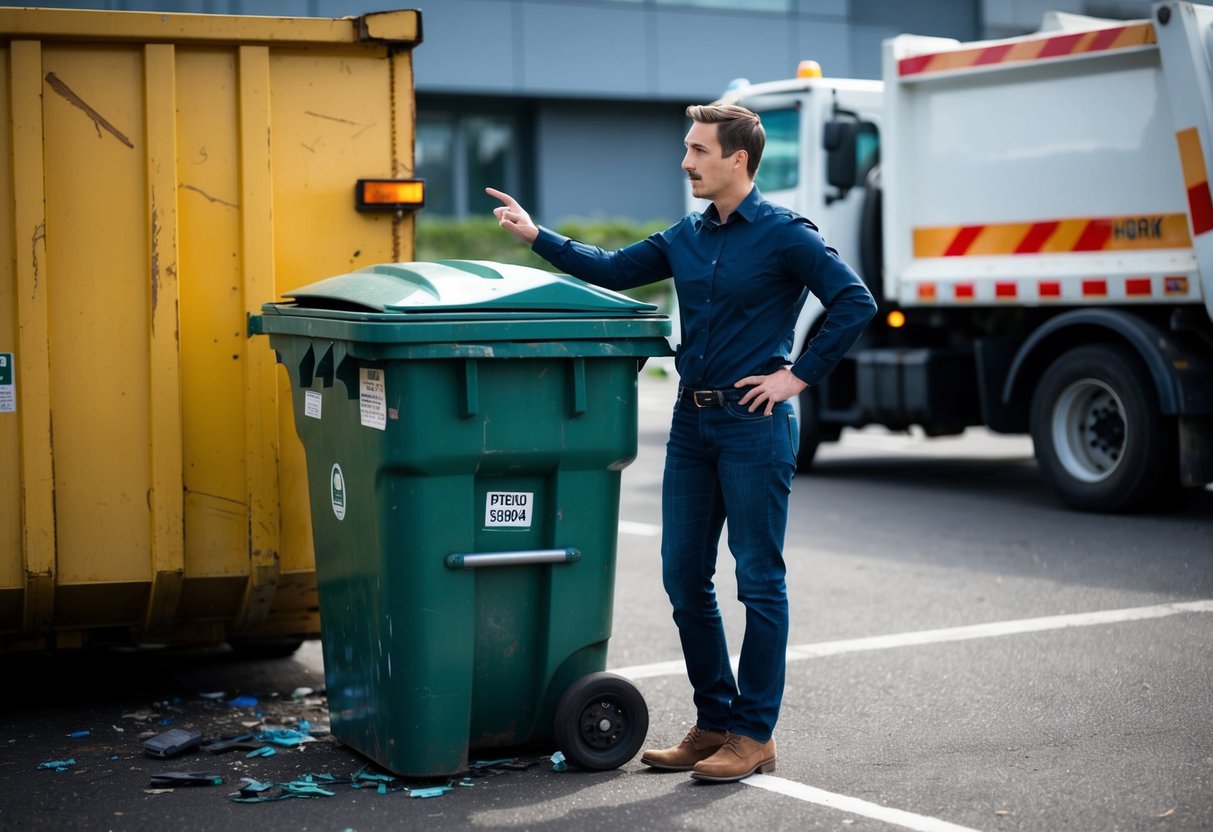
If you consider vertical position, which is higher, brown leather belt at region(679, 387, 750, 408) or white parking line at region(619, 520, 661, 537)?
brown leather belt at region(679, 387, 750, 408)

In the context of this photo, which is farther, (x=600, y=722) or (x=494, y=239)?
(x=494, y=239)

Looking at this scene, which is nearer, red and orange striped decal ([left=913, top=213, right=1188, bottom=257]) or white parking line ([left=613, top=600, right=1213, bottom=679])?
white parking line ([left=613, top=600, right=1213, bottom=679])

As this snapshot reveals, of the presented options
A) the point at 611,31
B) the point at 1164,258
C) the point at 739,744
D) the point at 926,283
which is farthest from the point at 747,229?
the point at 611,31

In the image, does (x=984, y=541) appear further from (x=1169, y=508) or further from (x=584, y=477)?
(x=584, y=477)

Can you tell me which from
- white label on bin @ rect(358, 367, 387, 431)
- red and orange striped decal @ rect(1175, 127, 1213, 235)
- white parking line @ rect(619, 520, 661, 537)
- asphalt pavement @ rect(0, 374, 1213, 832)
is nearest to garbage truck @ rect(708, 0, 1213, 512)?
red and orange striped decal @ rect(1175, 127, 1213, 235)

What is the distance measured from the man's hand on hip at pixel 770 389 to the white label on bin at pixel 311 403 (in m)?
1.29

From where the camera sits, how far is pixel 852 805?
419cm

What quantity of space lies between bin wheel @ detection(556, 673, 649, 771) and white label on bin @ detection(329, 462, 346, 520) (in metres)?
0.83

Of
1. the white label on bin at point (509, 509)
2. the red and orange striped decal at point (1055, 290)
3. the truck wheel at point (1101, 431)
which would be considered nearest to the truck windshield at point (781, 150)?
the red and orange striped decal at point (1055, 290)

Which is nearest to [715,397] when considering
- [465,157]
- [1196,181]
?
[1196,181]

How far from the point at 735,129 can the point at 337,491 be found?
1.54 metres

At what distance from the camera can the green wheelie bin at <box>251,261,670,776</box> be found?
4.30 meters

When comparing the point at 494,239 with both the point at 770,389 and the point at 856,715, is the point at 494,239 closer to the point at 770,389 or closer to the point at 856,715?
the point at 856,715

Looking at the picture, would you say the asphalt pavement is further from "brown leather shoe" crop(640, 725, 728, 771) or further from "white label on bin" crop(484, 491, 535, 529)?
"white label on bin" crop(484, 491, 535, 529)
